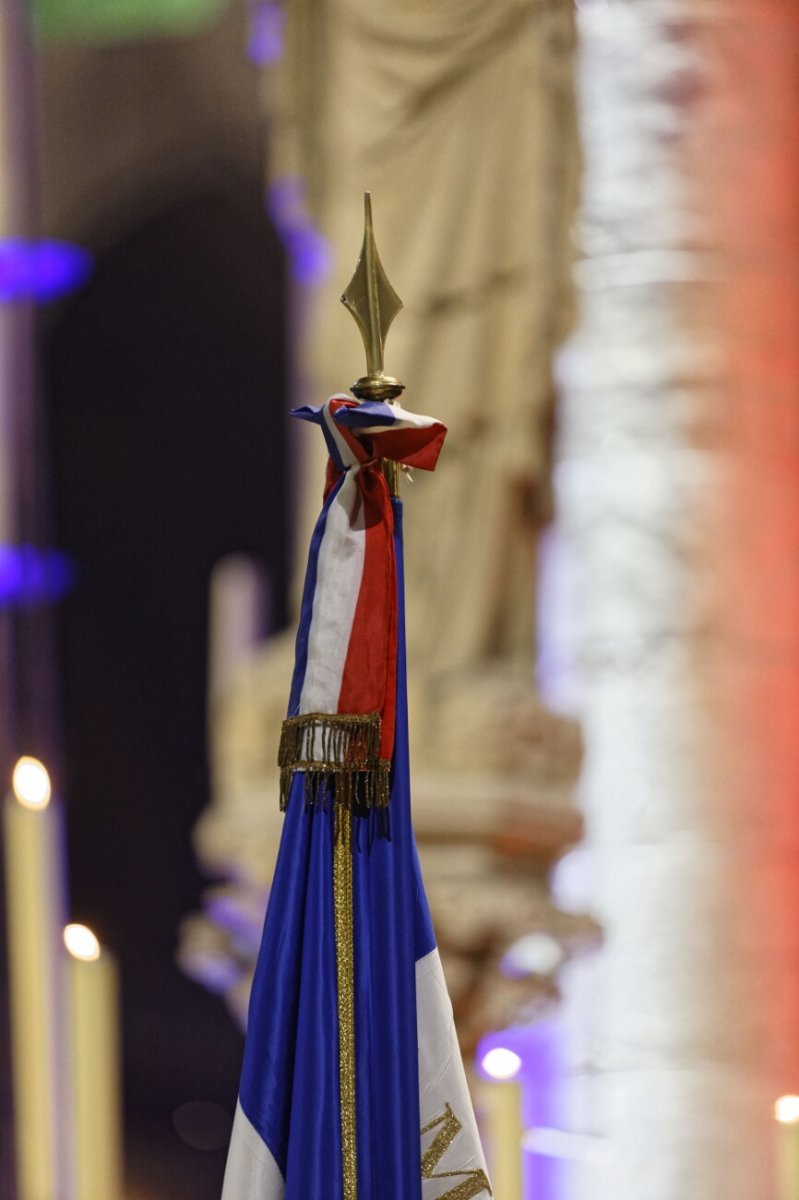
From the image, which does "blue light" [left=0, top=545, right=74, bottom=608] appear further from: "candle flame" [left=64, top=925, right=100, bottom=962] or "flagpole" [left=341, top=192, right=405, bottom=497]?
"candle flame" [left=64, top=925, right=100, bottom=962]

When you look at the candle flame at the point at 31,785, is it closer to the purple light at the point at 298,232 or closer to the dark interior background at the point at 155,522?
the purple light at the point at 298,232

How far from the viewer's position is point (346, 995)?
1.18 metres

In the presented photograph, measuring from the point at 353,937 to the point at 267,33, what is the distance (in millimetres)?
1843

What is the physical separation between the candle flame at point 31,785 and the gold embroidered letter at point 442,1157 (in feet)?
1.37

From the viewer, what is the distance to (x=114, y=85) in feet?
9.62

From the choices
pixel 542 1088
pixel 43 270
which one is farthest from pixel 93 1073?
pixel 43 270

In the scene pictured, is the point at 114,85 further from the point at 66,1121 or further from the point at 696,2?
the point at 66,1121

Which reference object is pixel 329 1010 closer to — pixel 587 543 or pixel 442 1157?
pixel 442 1157

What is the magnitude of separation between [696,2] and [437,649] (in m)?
1.04

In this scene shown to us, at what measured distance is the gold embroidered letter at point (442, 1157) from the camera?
1.22m

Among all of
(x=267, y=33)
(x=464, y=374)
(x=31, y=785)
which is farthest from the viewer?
(x=267, y=33)

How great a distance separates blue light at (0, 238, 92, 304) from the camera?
9.17ft

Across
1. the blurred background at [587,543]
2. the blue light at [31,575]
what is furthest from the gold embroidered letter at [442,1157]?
the blue light at [31,575]

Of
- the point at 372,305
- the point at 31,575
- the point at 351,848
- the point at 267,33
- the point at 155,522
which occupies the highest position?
the point at 267,33
